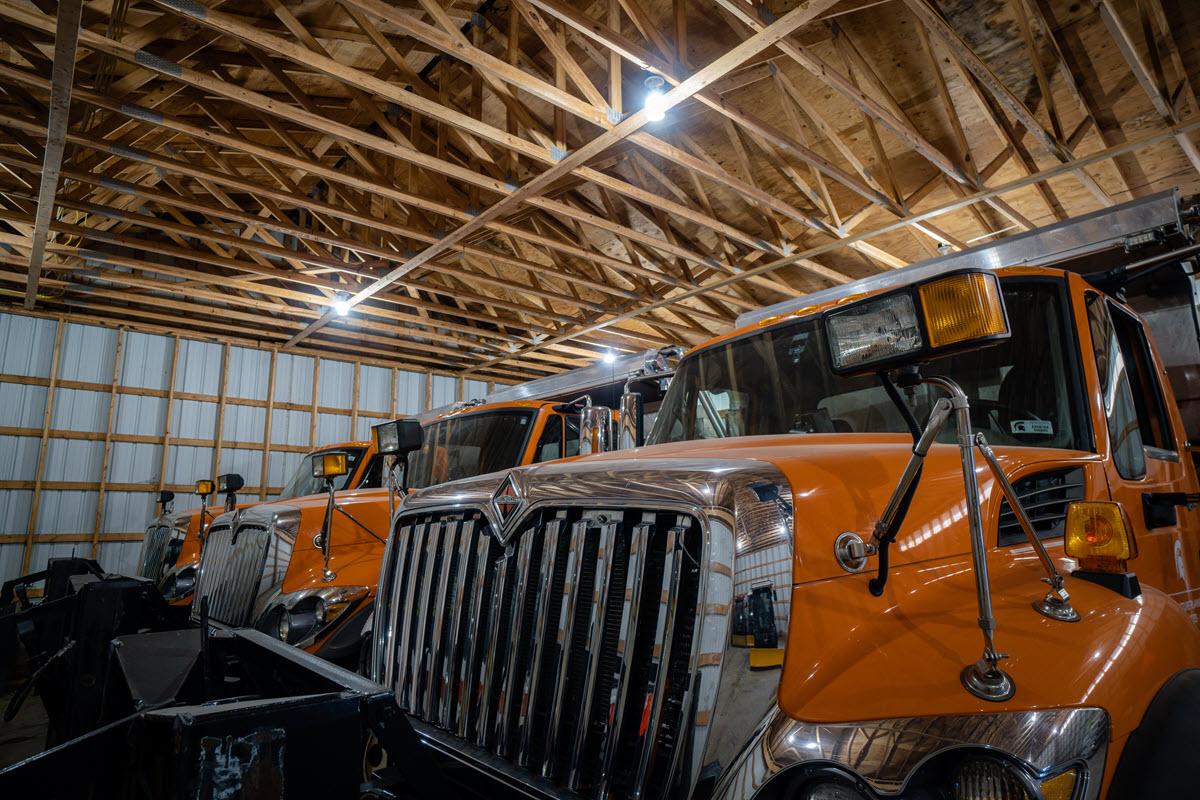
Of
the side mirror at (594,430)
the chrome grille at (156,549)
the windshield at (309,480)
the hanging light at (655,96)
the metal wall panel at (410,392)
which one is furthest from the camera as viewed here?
the metal wall panel at (410,392)

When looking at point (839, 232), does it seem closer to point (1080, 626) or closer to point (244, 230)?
point (1080, 626)

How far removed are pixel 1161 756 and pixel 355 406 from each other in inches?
670

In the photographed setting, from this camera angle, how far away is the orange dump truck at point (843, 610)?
52.4 inches

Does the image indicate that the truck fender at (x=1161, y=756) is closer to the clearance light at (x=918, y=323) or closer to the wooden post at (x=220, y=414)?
the clearance light at (x=918, y=323)

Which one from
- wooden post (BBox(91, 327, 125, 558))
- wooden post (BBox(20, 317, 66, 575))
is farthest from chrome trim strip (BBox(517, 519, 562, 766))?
wooden post (BBox(91, 327, 125, 558))

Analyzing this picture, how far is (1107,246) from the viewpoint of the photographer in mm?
3156

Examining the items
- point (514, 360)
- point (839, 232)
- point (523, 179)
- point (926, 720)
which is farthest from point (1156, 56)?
point (514, 360)

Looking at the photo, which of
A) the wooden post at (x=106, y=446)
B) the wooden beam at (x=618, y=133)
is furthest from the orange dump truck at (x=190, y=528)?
the wooden post at (x=106, y=446)

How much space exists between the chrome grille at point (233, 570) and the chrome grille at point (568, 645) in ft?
9.09

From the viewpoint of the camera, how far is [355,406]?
55.1ft

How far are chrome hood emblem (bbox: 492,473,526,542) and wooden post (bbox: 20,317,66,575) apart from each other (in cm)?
1467

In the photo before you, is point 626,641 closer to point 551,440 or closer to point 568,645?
point 568,645

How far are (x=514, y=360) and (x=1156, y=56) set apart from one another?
1333cm

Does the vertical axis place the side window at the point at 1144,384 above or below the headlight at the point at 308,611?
above
